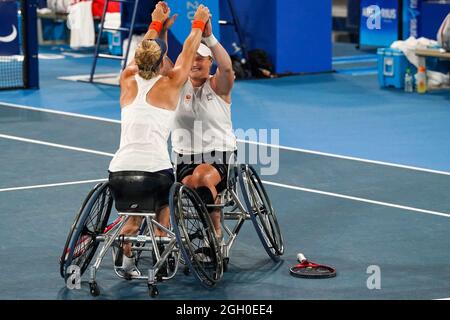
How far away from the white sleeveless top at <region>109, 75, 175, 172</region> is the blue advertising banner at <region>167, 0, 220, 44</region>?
31.9 ft

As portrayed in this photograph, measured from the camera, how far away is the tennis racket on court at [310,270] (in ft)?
25.7

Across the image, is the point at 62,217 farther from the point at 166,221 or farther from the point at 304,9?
the point at 304,9

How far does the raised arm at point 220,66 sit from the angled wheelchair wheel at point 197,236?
35.9 inches

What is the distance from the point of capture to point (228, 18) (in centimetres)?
1927

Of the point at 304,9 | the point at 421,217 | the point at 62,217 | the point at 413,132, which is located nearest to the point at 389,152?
the point at 413,132

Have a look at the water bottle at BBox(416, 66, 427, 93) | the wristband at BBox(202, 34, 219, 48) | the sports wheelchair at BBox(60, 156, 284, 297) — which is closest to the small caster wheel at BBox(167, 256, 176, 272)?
the sports wheelchair at BBox(60, 156, 284, 297)

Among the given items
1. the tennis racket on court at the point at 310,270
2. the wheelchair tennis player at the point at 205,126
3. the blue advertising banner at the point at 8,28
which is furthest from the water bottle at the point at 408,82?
the tennis racket on court at the point at 310,270

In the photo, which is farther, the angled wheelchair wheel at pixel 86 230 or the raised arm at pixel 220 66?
the raised arm at pixel 220 66

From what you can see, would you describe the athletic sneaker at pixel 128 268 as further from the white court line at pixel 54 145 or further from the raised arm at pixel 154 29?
the white court line at pixel 54 145

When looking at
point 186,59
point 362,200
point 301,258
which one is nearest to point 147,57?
point 186,59

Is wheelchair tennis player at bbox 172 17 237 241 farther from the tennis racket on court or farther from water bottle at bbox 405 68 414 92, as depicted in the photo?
water bottle at bbox 405 68 414 92

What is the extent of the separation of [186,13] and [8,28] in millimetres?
2819
